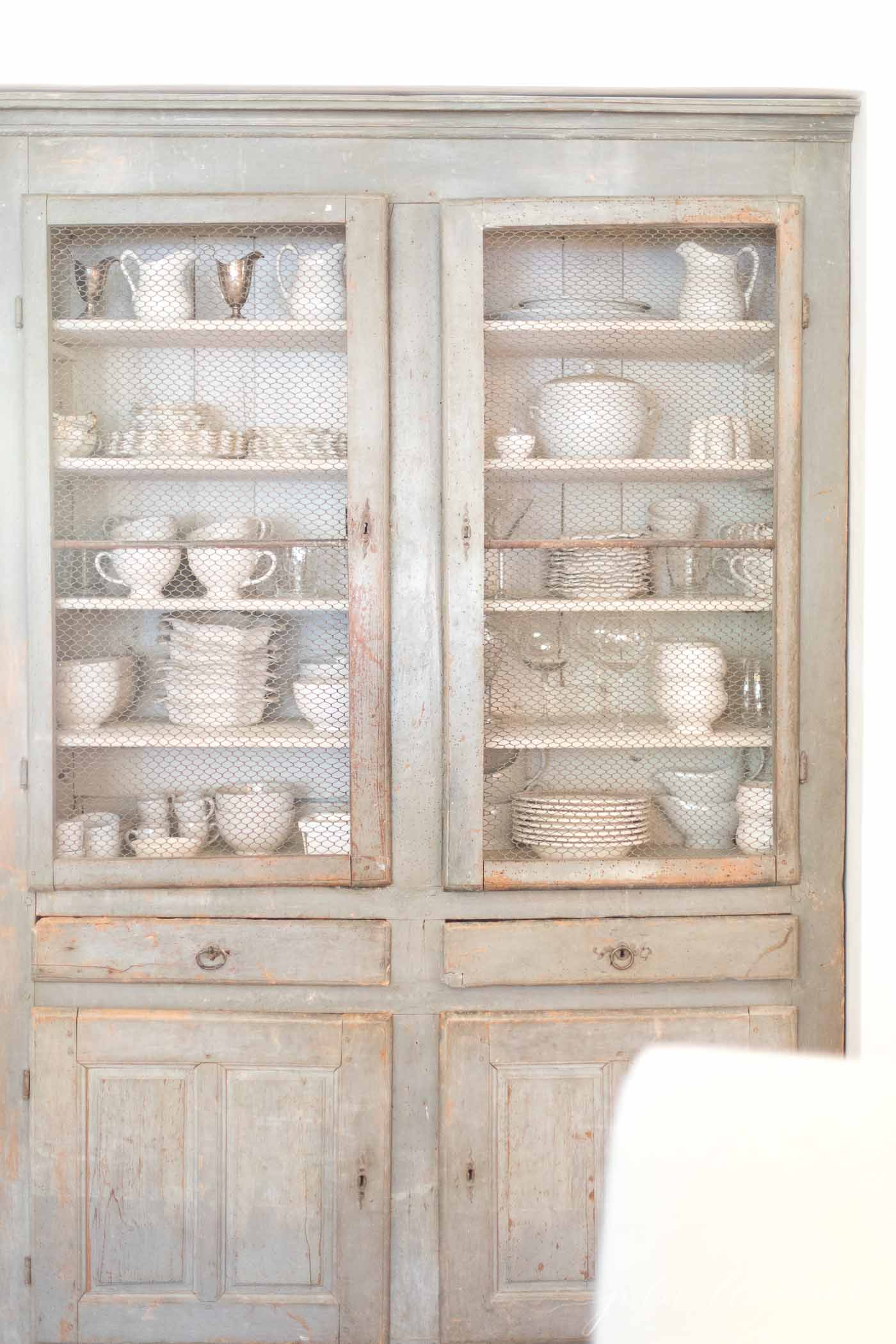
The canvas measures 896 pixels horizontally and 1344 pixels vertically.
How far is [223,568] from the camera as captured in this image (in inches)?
76.5

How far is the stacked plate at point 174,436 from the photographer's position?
6.38 feet

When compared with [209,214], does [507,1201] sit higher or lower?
lower

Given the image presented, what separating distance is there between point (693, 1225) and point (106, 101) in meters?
1.92

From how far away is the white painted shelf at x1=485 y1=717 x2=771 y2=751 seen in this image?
1943 millimetres

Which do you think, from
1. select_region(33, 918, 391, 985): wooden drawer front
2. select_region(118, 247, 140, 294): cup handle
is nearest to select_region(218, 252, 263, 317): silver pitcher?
select_region(118, 247, 140, 294): cup handle

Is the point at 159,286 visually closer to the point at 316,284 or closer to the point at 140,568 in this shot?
the point at 316,284

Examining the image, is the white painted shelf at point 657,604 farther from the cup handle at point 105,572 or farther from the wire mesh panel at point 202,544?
the cup handle at point 105,572

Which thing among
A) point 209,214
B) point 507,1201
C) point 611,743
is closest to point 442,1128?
point 507,1201

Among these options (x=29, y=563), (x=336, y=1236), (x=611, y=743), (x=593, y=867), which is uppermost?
(x=29, y=563)

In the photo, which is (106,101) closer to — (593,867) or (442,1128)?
(593,867)

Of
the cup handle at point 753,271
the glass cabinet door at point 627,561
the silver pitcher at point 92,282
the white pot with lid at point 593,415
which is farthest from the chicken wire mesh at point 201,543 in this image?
the cup handle at point 753,271

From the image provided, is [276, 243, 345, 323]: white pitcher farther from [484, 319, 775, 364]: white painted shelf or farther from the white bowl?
the white bowl

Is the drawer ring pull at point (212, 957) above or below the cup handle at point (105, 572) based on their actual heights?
below

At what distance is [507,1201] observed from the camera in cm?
193
